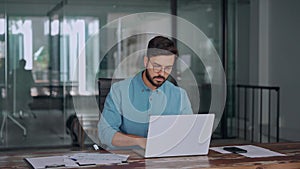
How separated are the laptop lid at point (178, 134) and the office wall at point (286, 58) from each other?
4.50 metres

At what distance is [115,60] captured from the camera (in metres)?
6.88

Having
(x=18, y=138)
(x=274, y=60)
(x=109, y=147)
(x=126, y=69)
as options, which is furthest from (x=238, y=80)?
(x=109, y=147)

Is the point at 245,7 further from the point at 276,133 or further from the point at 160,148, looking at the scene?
the point at 160,148

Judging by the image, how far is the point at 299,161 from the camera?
7.57 feet

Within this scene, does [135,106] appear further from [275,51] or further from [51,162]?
[275,51]

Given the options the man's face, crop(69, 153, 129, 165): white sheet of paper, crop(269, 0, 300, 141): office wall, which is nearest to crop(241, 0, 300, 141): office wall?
crop(269, 0, 300, 141): office wall

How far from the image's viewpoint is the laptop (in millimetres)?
2234

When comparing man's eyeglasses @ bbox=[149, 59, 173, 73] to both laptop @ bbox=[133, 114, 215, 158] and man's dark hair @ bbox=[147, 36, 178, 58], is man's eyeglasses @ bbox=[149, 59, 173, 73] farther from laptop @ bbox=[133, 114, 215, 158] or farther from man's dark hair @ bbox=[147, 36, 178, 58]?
laptop @ bbox=[133, 114, 215, 158]

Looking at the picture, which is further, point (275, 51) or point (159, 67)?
point (275, 51)

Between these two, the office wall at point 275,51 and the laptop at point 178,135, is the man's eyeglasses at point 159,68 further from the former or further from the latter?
the office wall at point 275,51

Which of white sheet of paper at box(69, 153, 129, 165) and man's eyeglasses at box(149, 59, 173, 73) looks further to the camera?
man's eyeglasses at box(149, 59, 173, 73)

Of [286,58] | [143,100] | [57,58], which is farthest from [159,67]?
[286,58]

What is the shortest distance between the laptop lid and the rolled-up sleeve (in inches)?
13.1

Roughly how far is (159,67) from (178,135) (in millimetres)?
429
